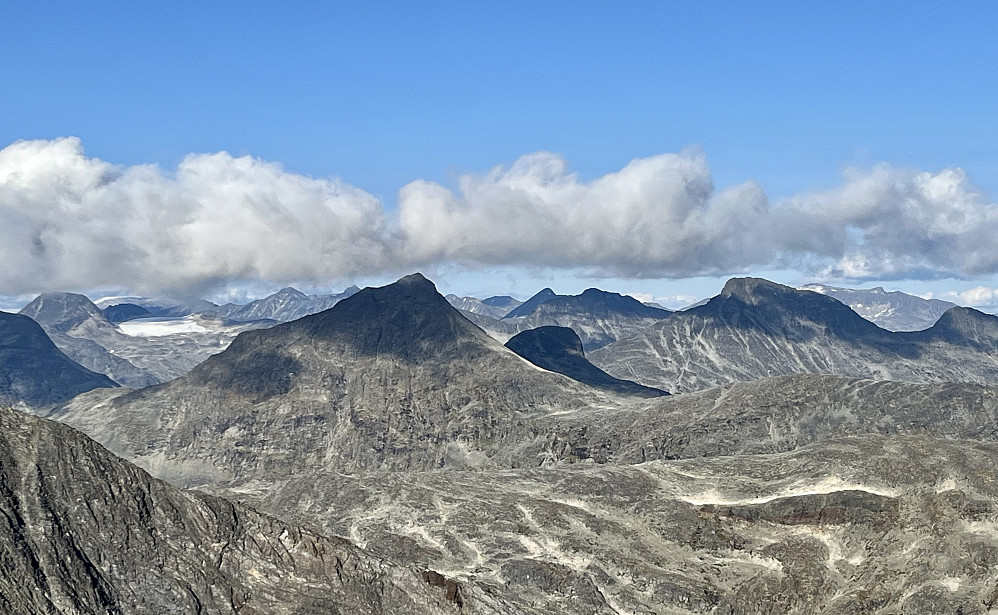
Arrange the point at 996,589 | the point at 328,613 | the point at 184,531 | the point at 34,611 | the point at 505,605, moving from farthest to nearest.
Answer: the point at 996,589 < the point at 505,605 < the point at 184,531 < the point at 328,613 < the point at 34,611

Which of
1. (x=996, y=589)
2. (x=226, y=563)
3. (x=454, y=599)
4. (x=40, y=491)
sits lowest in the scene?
(x=996, y=589)

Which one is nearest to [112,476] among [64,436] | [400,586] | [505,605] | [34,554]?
[64,436]

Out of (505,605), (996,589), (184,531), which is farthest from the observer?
(996,589)

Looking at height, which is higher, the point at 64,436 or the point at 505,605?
the point at 64,436

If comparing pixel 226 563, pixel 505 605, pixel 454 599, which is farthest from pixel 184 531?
pixel 505 605

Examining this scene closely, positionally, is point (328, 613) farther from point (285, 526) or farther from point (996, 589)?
point (996, 589)

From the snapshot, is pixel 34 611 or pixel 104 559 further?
pixel 104 559

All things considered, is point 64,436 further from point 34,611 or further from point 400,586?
point 400,586
